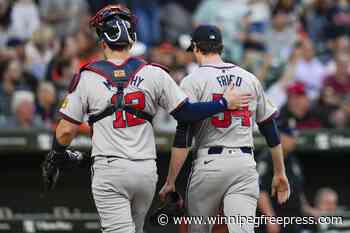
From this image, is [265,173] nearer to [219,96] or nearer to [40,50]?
[219,96]

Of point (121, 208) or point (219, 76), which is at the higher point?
point (219, 76)

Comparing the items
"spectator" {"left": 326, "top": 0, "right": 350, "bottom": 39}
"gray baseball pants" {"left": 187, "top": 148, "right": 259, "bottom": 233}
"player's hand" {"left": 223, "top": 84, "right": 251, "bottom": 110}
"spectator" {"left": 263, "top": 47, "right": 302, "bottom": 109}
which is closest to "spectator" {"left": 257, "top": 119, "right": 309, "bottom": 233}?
"gray baseball pants" {"left": 187, "top": 148, "right": 259, "bottom": 233}

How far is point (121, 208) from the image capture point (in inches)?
289

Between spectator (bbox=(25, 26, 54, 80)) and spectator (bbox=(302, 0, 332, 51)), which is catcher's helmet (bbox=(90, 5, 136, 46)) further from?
spectator (bbox=(302, 0, 332, 51))

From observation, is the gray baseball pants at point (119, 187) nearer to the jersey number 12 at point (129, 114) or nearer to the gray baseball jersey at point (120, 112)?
the gray baseball jersey at point (120, 112)

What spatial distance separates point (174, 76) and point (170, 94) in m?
5.65

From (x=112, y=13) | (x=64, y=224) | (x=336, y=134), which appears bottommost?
(x=64, y=224)

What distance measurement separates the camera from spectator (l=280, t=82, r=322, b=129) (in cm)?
1245

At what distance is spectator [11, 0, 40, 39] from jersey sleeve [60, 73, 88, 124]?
7.14 metres

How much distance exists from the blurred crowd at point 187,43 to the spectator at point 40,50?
0.05ft

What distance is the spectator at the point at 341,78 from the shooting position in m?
13.8

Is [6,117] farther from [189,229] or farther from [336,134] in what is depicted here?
[189,229]

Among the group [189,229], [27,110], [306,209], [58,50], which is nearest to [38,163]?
[27,110]

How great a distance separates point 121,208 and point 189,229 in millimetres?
866
